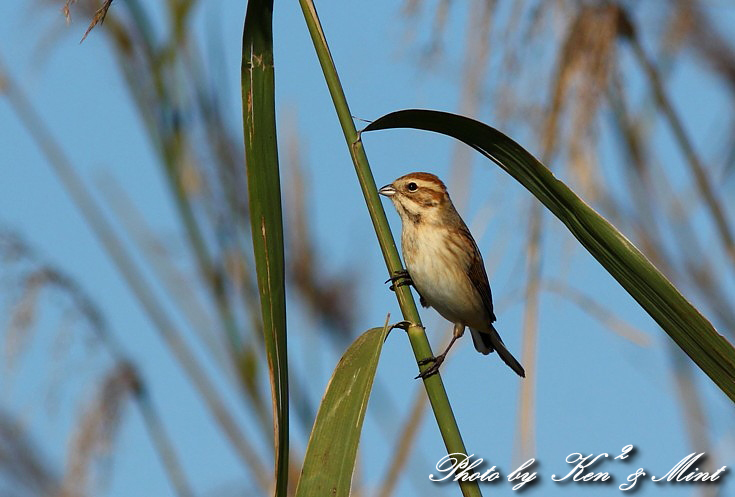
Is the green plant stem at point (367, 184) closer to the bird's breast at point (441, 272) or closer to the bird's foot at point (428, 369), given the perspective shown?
the bird's foot at point (428, 369)

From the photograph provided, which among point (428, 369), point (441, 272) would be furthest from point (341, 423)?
point (441, 272)

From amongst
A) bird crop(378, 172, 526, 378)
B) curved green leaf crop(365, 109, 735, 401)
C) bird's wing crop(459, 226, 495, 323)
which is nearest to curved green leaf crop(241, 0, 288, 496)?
curved green leaf crop(365, 109, 735, 401)

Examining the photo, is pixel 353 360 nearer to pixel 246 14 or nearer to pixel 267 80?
pixel 267 80

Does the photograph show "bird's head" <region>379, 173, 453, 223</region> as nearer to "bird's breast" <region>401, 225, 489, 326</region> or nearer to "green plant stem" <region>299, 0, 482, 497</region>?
"bird's breast" <region>401, 225, 489, 326</region>

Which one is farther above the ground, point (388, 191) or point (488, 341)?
point (388, 191)

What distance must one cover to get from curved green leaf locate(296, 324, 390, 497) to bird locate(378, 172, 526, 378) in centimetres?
165

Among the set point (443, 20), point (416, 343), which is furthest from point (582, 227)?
point (443, 20)

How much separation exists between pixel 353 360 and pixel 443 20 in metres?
2.01

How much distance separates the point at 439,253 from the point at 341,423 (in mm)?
1998

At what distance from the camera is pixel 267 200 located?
1.88 metres

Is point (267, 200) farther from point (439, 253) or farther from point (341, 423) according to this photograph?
point (439, 253)

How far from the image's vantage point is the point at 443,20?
3.63m

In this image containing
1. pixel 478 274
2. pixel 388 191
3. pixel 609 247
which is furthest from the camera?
pixel 478 274

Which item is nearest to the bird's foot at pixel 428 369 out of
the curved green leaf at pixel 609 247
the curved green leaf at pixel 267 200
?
the curved green leaf at pixel 267 200
